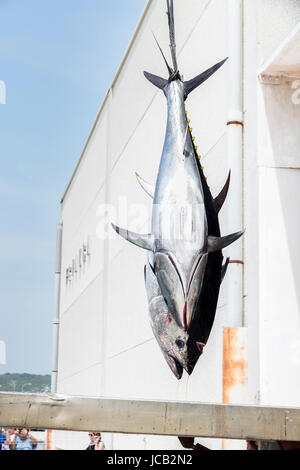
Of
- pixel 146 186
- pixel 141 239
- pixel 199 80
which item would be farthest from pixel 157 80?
pixel 141 239

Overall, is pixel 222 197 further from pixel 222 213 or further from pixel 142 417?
pixel 142 417

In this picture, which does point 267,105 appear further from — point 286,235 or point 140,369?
point 140,369

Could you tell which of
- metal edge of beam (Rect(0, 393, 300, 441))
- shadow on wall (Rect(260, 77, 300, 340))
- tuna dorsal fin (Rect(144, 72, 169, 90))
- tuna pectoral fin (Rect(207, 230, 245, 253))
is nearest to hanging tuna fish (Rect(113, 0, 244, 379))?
tuna pectoral fin (Rect(207, 230, 245, 253))

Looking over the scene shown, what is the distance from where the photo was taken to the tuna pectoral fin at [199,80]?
7609mm

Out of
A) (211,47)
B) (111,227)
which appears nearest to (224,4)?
(211,47)

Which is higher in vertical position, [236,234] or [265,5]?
[265,5]

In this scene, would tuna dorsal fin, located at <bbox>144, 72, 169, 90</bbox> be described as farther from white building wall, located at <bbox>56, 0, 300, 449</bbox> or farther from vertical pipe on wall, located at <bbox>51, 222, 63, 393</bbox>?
vertical pipe on wall, located at <bbox>51, 222, 63, 393</bbox>

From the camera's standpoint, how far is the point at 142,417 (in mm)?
3531

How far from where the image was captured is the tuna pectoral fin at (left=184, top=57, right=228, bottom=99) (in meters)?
7.61

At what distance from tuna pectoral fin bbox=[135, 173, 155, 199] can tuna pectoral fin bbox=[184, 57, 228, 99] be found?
4.39 feet

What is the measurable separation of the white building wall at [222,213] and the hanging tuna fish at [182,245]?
0.14 meters

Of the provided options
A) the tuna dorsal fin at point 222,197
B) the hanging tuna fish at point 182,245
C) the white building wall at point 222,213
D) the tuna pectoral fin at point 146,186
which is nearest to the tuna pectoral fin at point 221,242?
the hanging tuna fish at point 182,245

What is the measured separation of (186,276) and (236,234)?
36.3 inches

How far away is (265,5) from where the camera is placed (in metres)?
6.71
